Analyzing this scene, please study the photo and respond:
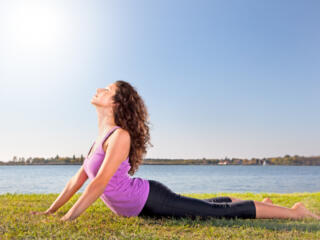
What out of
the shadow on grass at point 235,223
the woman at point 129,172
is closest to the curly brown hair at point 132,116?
the woman at point 129,172

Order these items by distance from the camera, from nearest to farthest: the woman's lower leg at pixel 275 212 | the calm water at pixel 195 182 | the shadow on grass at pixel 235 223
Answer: the shadow on grass at pixel 235 223 < the woman's lower leg at pixel 275 212 < the calm water at pixel 195 182

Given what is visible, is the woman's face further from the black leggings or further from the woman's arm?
the black leggings

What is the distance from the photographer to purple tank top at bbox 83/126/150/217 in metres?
3.99

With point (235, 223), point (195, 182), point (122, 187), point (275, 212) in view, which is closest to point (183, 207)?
point (235, 223)

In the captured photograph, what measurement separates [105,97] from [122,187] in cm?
122

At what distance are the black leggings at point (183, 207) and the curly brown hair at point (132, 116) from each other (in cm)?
45

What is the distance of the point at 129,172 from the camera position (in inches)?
170

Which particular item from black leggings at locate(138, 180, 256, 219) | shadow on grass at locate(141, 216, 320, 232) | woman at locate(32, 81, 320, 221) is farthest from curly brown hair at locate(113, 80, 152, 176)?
shadow on grass at locate(141, 216, 320, 232)

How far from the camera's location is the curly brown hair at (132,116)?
414 centimetres

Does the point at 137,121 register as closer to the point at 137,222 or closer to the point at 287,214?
the point at 137,222

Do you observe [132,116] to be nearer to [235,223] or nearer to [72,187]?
[72,187]

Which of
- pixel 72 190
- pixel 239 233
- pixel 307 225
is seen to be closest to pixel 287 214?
pixel 307 225

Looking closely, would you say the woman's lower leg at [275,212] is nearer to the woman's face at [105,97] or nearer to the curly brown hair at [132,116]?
the curly brown hair at [132,116]

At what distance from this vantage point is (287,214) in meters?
4.57
